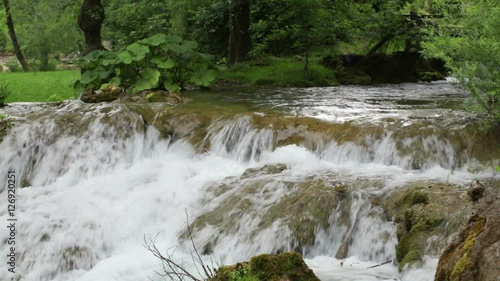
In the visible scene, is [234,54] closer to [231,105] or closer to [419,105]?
[231,105]

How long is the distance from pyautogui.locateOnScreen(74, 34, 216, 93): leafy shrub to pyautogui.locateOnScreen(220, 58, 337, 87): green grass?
6.26ft

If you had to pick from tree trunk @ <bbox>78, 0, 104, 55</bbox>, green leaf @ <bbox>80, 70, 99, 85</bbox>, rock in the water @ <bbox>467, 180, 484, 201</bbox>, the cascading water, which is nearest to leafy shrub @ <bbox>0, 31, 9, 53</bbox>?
tree trunk @ <bbox>78, 0, 104, 55</bbox>

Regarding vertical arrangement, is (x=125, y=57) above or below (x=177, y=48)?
below

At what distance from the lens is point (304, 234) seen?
247 inches

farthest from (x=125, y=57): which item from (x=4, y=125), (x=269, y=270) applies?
(x=269, y=270)

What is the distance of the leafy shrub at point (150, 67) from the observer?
12844mm

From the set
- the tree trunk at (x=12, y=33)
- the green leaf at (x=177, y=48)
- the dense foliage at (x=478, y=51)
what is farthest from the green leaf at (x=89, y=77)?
the tree trunk at (x=12, y=33)

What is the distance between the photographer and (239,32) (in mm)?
16500

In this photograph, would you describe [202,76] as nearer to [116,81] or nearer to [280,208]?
[116,81]

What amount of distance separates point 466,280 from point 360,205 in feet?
8.58

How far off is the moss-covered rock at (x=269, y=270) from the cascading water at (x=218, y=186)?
0.89 meters

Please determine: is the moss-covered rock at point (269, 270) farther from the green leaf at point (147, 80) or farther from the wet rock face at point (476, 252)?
the green leaf at point (147, 80)

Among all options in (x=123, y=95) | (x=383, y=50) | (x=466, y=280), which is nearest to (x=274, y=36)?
(x=383, y=50)

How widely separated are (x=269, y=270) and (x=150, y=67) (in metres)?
9.38
